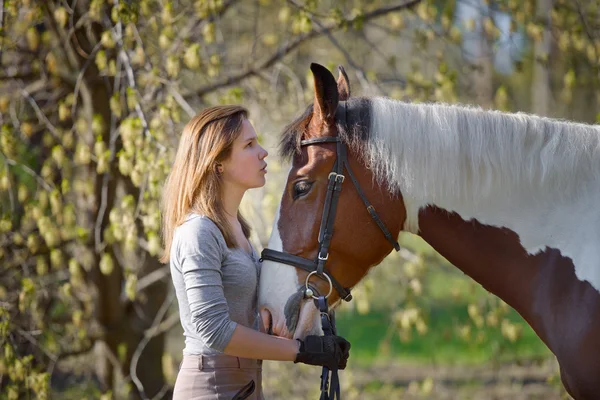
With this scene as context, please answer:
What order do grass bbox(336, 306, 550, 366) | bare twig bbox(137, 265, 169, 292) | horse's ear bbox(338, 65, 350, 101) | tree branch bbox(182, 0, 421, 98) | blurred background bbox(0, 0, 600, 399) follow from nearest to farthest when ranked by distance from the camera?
horse's ear bbox(338, 65, 350, 101) → blurred background bbox(0, 0, 600, 399) → tree branch bbox(182, 0, 421, 98) → bare twig bbox(137, 265, 169, 292) → grass bbox(336, 306, 550, 366)

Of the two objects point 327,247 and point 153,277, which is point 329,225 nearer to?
point 327,247

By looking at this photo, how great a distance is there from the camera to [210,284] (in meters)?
2.13

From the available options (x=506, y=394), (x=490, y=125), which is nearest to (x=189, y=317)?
(x=490, y=125)

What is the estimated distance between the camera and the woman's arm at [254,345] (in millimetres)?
2131

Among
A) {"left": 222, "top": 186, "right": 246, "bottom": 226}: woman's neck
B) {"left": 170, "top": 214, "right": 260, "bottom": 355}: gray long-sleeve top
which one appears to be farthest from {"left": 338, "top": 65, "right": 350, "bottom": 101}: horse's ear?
{"left": 170, "top": 214, "right": 260, "bottom": 355}: gray long-sleeve top

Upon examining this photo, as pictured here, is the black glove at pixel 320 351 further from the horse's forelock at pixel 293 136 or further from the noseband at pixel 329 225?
the horse's forelock at pixel 293 136

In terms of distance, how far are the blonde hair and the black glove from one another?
44 centimetres

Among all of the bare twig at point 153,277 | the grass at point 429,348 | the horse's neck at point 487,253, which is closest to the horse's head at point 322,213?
the horse's neck at point 487,253

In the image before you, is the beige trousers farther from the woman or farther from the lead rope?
the lead rope

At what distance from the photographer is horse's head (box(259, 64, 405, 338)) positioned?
226 cm

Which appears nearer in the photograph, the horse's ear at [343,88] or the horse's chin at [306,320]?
the horse's chin at [306,320]

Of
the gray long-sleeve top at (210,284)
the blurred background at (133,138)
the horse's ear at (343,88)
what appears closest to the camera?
the gray long-sleeve top at (210,284)

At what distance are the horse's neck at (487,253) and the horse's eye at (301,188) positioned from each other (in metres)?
0.41

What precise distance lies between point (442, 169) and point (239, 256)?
0.76m
